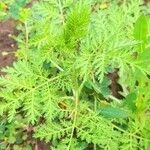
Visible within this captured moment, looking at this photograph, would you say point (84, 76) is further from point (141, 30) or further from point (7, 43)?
point (7, 43)

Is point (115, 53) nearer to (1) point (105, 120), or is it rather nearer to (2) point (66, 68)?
(2) point (66, 68)

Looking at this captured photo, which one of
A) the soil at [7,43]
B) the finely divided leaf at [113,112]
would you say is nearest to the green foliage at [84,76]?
the finely divided leaf at [113,112]

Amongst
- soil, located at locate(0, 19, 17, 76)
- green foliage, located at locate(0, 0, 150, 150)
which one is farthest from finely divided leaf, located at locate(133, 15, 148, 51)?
soil, located at locate(0, 19, 17, 76)

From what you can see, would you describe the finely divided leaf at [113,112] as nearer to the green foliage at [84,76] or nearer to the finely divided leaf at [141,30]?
the green foliage at [84,76]

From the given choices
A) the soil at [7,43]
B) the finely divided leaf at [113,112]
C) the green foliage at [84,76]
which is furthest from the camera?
the soil at [7,43]

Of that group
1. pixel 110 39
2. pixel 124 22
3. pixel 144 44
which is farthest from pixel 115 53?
pixel 124 22
